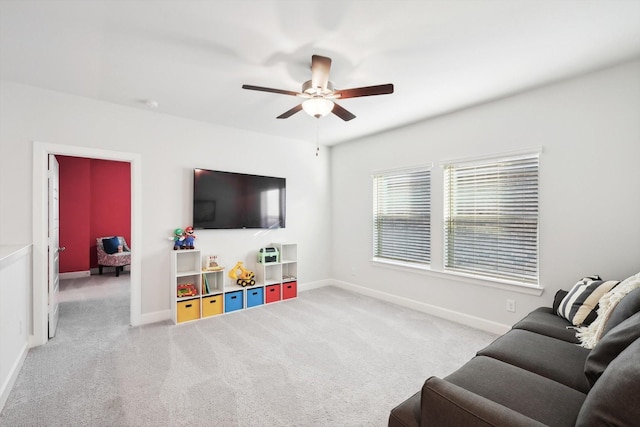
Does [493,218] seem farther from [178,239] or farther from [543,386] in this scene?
[178,239]

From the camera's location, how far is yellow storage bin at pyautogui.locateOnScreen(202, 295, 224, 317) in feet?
12.5

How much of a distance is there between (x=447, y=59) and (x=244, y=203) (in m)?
3.12

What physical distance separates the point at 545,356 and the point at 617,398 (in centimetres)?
100

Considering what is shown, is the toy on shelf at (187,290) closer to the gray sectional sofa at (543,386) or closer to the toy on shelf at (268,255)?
the toy on shelf at (268,255)

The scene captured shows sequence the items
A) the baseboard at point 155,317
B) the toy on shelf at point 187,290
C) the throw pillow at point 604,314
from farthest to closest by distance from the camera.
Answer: the toy on shelf at point 187,290, the baseboard at point 155,317, the throw pillow at point 604,314

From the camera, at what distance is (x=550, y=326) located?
215 cm

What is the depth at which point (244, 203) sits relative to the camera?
4.38 metres

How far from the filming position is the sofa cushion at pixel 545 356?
154cm

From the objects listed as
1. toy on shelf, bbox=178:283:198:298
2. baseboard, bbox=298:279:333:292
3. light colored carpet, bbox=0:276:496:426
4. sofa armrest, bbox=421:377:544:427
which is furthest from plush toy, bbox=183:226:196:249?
sofa armrest, bbox=421:377:544:427

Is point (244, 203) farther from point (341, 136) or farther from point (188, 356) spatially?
point (188, 356)

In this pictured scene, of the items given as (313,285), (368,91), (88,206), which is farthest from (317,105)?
(88,206)

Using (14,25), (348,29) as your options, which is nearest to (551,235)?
(348,29)

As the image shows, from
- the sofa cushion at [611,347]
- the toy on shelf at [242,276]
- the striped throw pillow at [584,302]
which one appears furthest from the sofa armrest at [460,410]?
the toy on shelf at [242,276]

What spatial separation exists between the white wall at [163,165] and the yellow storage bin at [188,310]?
0.99 ft
